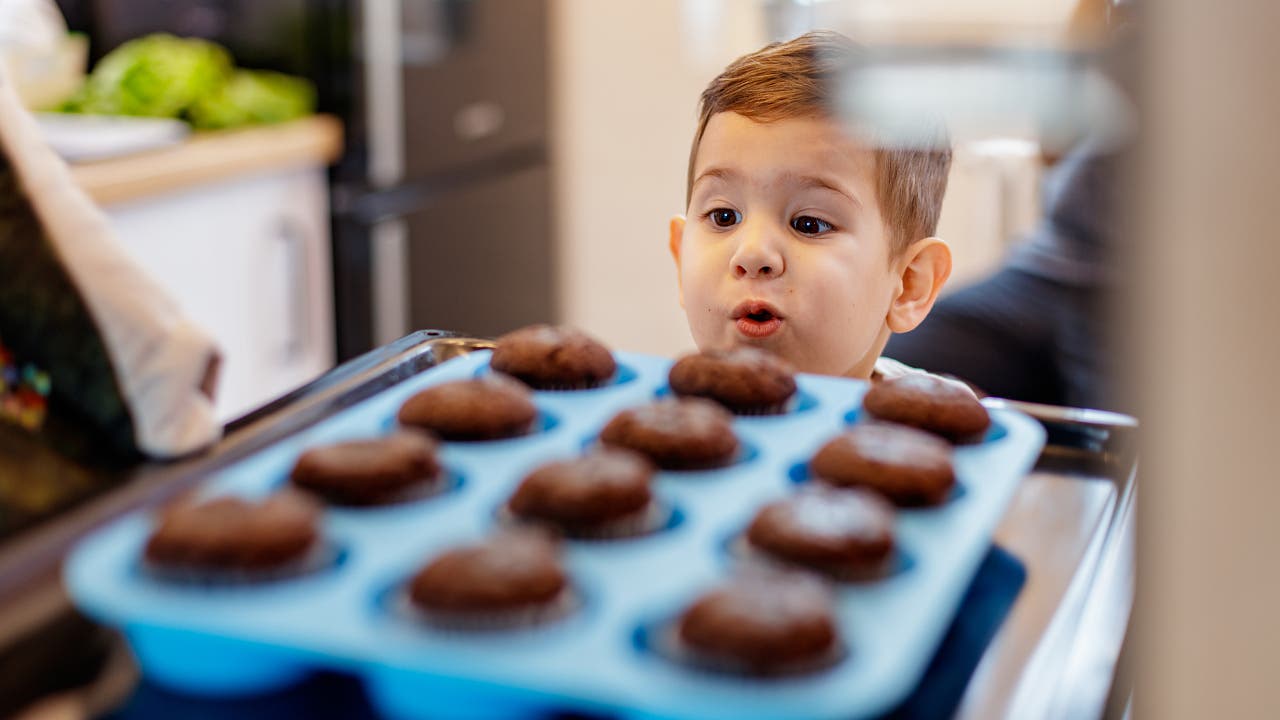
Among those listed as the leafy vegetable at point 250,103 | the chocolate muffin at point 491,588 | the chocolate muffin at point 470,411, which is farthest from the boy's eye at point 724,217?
the leafy vegetable at point 250,103

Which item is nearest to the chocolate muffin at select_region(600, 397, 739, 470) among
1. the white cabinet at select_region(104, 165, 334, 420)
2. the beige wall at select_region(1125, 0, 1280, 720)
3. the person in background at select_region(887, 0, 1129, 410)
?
the beige wall at select_region(1125, 0, 1280, 720)

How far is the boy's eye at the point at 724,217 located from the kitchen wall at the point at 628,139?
2.04 m

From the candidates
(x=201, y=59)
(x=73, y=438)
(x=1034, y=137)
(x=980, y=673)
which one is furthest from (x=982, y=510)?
(x=201, y=59)

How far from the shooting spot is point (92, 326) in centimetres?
73

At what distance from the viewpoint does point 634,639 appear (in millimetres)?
498

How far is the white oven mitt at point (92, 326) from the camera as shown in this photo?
730 mm

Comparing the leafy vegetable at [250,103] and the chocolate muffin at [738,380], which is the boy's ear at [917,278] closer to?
the chocolate muffin at [738,380]

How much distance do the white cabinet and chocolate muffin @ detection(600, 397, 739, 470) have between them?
1.57 m

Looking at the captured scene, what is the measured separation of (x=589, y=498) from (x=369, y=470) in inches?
4.2

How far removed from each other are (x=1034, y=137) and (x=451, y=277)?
2712 mm

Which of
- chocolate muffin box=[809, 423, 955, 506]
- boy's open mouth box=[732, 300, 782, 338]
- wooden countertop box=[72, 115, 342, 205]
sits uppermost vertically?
chocolate muffin box=[809, 423, 955, 506]

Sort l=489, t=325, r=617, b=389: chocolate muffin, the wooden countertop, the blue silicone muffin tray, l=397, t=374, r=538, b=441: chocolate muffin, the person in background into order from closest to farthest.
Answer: the blue silicone muffin tray → l=397, t=374, r=538, b=441: chocolate muffin → l=489, t=325, r=617, b=389: chocolate muffin → the wooden countertop → the person in background

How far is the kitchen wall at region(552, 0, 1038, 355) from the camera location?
324cm

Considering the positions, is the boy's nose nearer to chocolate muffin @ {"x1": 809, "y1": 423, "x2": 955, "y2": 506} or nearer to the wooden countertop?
chocolate muffin @ {"x1": 809, "y1": 423, "x2": 955, "y2": 506}
